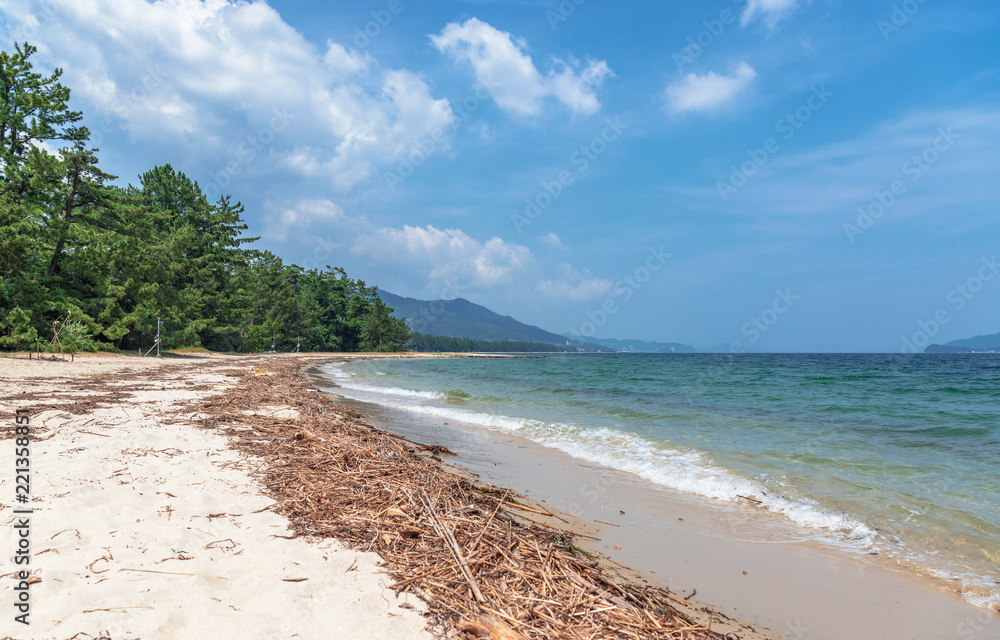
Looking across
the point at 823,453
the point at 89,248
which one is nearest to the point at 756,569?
the point at 823,453

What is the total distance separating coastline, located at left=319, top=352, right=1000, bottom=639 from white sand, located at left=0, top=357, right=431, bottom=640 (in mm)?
2272

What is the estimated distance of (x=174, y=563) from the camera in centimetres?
258

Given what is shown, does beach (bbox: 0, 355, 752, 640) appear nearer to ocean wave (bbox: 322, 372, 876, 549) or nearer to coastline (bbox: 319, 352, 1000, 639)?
coastline (bbox: 319, 352, 1000, 639)

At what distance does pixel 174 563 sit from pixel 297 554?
661mm

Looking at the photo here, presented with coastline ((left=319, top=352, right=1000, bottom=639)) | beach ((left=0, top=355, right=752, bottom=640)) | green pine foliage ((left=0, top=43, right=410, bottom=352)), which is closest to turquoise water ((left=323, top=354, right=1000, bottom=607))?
coastline ((left=319, top=352, right=1000, bottom=639))

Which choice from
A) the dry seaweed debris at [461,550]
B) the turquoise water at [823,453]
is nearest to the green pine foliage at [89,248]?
the turquoise water at [823,453]

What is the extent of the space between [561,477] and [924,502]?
14.1 ft

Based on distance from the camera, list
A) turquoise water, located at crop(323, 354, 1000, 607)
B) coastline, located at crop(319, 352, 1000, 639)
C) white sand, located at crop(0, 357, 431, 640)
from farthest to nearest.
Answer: turquoise water, located at crop(323, 354, 1000, 607) < coastline, located at crop(319, 352, 1000, 639) < white sand, located at crop(0, 357, 431, 640)

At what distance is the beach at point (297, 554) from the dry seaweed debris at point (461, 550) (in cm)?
1

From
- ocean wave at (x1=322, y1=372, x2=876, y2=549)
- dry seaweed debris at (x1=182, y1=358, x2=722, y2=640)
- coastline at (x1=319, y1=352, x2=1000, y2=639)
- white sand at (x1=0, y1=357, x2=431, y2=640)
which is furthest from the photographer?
ocean wave at (x1=322, y1=372, x2=876, y2=549)

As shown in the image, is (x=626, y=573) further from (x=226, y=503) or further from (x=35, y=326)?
(x=35, y=326)

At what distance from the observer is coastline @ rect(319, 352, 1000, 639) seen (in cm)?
294

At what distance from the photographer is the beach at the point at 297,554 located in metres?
2.16

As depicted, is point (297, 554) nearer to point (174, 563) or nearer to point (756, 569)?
point (174, 563)
